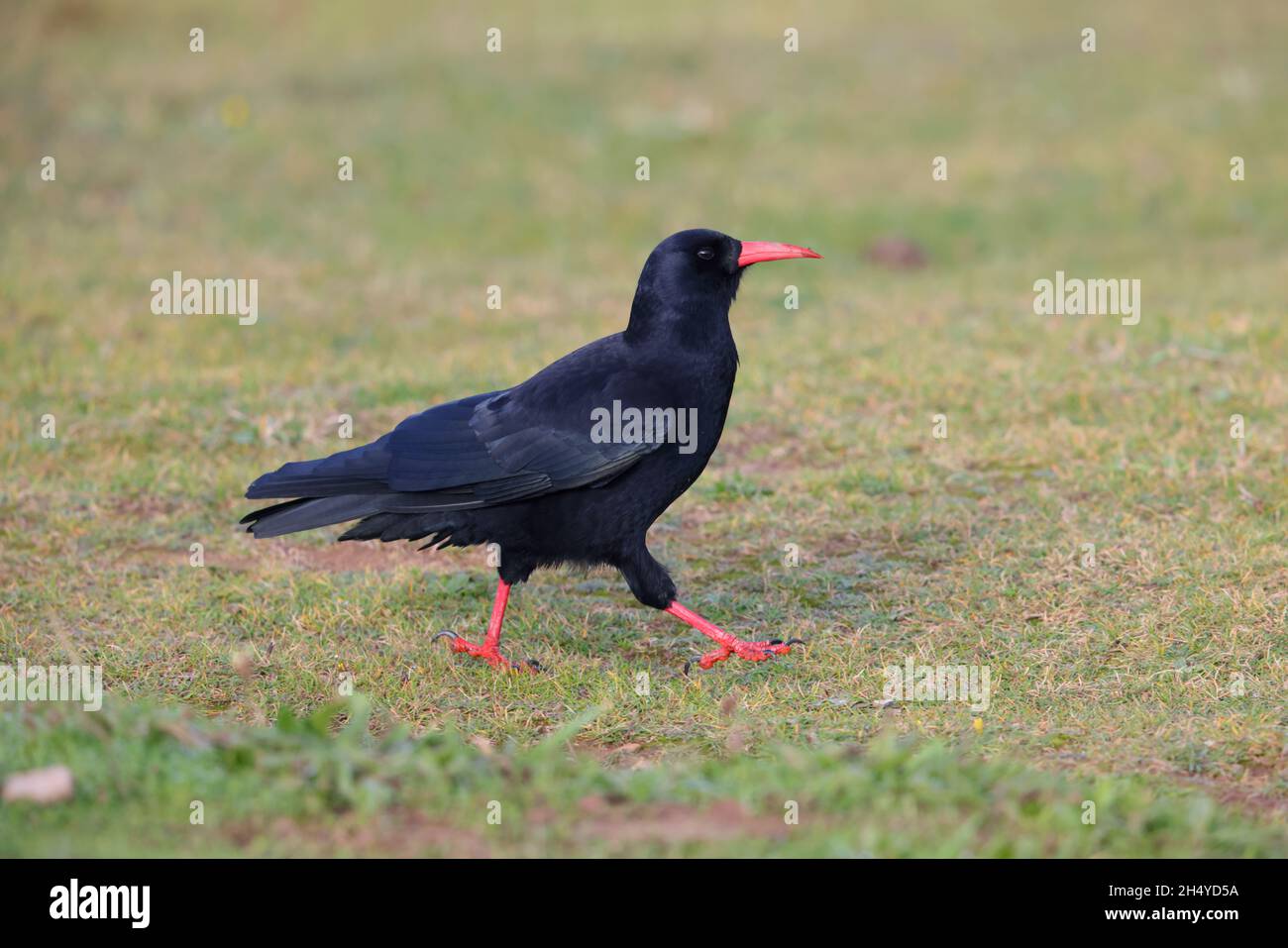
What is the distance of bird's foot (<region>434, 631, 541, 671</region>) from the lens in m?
5.89

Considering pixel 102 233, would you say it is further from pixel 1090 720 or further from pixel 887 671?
pixel 1090 720

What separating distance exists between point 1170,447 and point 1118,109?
8.85 m

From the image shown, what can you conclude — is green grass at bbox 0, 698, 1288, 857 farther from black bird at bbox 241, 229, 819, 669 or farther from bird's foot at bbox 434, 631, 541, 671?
black bird at bbox 241, 229, 819, 669

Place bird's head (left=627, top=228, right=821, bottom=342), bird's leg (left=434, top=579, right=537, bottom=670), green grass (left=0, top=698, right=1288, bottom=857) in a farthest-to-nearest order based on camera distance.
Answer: bird's head (left=627, top=228, right=821, bottom=342)
bird's leg (left=434, top=579, right=537, bottom=670)
green grass (left=0, top=698, right=1288, bottom=857)

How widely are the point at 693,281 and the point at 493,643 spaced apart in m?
1.71

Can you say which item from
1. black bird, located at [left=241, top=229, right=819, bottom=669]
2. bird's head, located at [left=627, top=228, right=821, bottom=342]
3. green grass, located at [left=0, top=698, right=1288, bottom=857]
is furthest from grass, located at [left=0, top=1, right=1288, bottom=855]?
bird's head, located at [left=627, top=228, right=821, bottom=342]

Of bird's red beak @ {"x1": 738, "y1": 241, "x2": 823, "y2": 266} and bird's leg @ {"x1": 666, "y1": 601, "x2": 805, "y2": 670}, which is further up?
bird's red beak @ {"x1": 738, "y1": 241, "x2": 823, "y2": 266}

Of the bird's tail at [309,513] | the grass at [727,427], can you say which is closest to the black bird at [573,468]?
the bird's tail at [309,513]

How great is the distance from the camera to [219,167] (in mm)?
14078

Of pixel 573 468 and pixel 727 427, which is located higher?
pixel 727 427

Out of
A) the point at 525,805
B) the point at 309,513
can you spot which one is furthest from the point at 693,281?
the point at 525,805

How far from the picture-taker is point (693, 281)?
241 inches

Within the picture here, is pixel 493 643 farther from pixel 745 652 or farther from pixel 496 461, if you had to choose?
pixel 745 652
